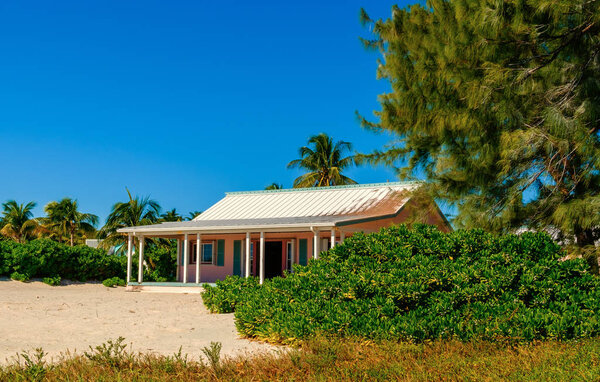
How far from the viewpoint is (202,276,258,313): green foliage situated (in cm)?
1188

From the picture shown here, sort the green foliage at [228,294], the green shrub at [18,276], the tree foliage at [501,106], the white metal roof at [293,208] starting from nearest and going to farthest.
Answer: the tree foliage at [501,106] < the green foliage at [228,294] < the white metal roof at [293,208] < the green shrub at [18,276]

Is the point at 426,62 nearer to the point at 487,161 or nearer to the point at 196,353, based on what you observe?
the point at 487,161

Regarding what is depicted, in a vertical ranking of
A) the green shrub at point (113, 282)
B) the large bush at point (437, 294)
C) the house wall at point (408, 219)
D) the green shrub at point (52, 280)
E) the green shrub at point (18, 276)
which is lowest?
the green shrub at point (113, 282)

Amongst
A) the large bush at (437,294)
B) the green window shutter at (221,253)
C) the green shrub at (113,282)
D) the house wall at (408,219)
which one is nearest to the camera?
the large bush at (437,294)

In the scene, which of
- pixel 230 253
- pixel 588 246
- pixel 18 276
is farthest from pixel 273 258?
pixel 588 246

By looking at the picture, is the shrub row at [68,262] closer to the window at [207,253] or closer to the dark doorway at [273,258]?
the window at [207,253]

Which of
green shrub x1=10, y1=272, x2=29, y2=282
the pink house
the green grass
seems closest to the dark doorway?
the pink house

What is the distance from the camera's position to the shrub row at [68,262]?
69.4ft

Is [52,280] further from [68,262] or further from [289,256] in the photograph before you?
[289,256]

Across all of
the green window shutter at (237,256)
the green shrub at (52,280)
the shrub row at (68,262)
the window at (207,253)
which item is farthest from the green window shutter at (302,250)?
the green shrub at (52,280)

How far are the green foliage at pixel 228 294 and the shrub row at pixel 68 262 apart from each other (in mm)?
11933

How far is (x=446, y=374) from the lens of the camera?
4.91 metres

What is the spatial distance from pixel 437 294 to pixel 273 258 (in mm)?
14951

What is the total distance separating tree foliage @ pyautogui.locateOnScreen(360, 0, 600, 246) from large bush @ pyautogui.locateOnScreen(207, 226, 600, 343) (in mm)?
2553
